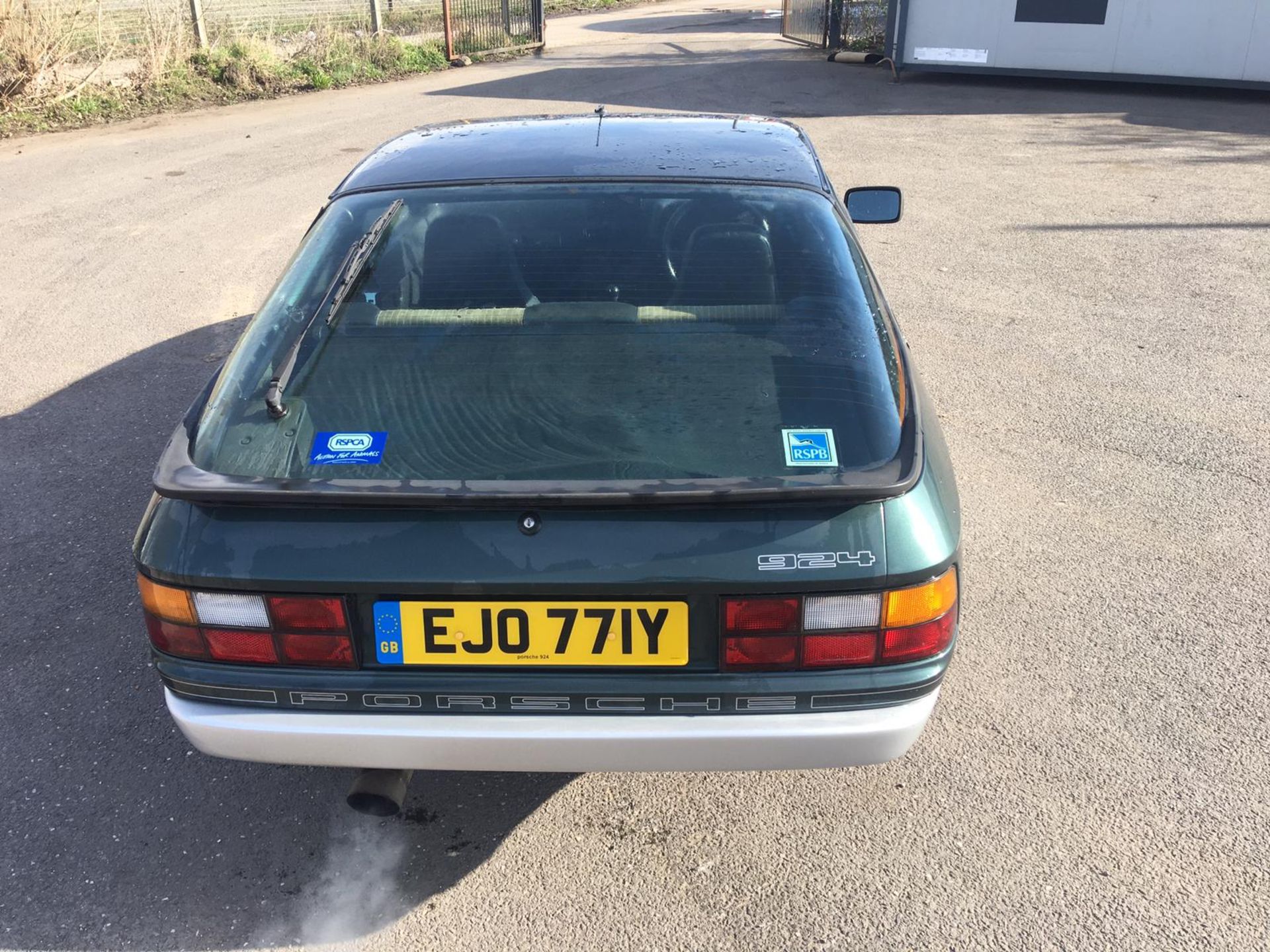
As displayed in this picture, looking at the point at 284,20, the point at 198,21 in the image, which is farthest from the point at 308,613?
the point at 284,20

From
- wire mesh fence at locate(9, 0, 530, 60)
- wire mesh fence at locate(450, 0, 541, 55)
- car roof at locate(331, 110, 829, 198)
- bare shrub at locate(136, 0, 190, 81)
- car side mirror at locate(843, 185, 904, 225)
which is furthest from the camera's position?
wire mesh fence at locate(450, 0, 541, 55)

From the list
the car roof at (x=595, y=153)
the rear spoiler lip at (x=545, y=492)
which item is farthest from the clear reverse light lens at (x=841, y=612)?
the car roof at (x=595, y=153)

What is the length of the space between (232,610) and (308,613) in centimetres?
17

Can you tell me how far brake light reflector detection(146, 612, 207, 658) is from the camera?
7.27ft

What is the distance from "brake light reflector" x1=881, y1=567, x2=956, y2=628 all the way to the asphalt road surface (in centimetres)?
76

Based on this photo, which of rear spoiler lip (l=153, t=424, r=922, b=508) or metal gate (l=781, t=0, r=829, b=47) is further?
metal gate (l=781, t=0, r=829, b=47)

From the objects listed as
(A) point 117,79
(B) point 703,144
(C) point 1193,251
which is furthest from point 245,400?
(A) point 117,79

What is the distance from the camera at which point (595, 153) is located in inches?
121

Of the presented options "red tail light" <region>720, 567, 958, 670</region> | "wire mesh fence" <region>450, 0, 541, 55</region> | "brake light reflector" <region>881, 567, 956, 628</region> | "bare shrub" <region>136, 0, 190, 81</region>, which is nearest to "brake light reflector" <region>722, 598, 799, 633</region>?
"red tail light" <region>720, 567, 958, 670</region>

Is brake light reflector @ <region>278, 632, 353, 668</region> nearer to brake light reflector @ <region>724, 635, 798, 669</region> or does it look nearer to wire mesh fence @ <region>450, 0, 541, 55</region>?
brake light reflector @ <region>724, 635, 798, 669</region>

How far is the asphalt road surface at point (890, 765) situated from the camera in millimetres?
2457

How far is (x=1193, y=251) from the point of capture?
302 inches

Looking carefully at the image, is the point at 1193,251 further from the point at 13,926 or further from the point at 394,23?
the point at 394,23

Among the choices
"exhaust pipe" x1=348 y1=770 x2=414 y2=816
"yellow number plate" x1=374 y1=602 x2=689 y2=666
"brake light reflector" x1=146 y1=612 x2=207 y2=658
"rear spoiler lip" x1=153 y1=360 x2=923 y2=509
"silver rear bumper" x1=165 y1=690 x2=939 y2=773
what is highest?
"rear spoiler lip" x1=153 y1=360 x2=923 y2=509
